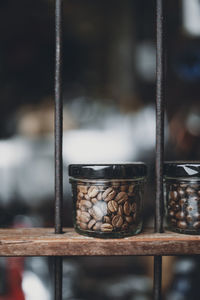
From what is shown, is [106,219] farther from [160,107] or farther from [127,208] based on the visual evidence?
[160,107]

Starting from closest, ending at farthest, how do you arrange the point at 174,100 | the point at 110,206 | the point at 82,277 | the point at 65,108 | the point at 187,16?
1. the point at 110,206
2. the point at 82,277
3. the point at 187,16
4. the point at 174,100
5. the point at 65,108

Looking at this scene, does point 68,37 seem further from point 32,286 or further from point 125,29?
point 32,286

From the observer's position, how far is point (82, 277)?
1179 mm

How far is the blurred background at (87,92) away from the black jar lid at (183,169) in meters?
1.38

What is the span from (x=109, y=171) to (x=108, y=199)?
0.04m

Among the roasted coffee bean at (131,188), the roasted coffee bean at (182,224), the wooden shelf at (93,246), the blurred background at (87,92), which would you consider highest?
the blurred background at (87,92)

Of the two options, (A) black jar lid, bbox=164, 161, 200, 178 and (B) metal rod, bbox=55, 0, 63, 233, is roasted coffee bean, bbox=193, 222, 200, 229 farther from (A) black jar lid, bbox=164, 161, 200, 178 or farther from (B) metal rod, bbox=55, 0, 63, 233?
(B) metal rod, bbox=55, 0, 63, 233

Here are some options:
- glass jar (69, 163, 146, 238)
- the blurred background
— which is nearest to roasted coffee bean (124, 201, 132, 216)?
glass jar (69, 163, 146, 238)

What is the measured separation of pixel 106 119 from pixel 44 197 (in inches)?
22.8

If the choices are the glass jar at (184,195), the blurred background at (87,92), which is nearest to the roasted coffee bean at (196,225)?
the glass jar at (184,195)

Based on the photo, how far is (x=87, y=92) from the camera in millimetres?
2393

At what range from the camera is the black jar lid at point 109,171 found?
54cm

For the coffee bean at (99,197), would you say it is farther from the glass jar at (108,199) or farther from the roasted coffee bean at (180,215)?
the roasted coffee bean at (180,215)

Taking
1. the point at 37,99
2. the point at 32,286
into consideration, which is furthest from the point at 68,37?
the point at 32,286
